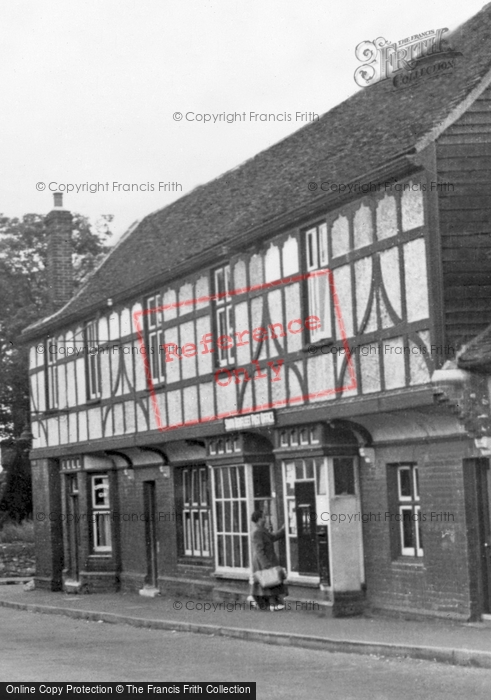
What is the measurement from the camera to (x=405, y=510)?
1841 cm

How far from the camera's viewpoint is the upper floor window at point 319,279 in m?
18.9

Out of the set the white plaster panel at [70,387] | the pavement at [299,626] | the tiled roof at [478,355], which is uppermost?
the white plaster panel at [70,387]

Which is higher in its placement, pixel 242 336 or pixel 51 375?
pixel 51 375

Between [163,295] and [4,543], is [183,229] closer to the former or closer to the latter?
[163,295]

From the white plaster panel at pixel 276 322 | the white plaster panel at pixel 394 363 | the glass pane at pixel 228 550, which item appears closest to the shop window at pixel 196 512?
the glass pane at pixel 228 550

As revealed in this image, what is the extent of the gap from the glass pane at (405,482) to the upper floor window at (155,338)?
24.4ft

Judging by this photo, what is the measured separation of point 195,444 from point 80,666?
9791mm

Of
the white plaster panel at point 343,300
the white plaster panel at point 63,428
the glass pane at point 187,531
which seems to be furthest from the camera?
the white plaster panel at point 63,428

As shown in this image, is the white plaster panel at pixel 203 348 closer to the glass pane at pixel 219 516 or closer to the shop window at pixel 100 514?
the glass pane at pixel 219 516

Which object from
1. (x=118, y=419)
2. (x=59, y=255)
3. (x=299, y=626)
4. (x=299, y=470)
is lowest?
(x=299, y=626)

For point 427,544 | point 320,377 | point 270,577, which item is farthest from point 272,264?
point 427,544

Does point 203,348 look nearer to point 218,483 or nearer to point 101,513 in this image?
point 218,483

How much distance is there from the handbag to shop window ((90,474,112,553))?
336 inches

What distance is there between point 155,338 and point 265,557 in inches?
227
